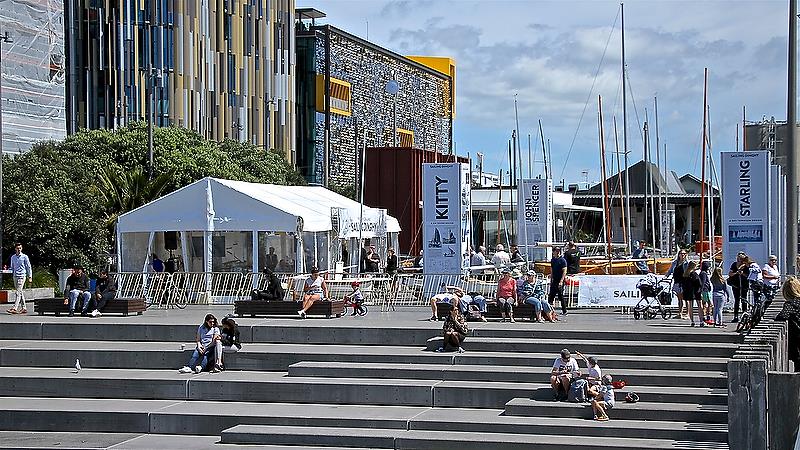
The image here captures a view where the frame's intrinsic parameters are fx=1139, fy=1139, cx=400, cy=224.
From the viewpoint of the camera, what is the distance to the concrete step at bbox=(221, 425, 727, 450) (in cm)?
1510

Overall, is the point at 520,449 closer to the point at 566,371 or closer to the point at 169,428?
the point at 566,371

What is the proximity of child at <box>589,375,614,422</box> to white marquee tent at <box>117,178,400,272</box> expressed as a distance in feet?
49.5

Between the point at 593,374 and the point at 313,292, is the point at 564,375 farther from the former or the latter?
the point at 313,292

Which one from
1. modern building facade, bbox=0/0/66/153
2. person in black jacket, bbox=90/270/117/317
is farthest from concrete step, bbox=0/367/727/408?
modern building facade, bbox=0/0/66/153

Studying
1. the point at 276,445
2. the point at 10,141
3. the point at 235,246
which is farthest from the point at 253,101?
the point at 276,445

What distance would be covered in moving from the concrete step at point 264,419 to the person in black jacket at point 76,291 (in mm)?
5120

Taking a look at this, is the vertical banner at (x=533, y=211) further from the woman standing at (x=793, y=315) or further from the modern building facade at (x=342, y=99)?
the modern building facade at (x=342, y=99)

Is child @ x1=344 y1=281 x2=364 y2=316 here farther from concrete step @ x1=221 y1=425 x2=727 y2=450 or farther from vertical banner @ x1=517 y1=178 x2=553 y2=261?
vertical banner @ x1=517 y1=178 x2=553 y2=261

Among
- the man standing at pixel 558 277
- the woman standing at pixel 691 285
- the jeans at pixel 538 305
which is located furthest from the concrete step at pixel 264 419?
the man standing at pixel 558 277

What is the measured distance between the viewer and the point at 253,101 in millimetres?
80000

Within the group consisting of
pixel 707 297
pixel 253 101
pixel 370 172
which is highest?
pixel 253 101

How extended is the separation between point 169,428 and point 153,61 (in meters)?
52.1

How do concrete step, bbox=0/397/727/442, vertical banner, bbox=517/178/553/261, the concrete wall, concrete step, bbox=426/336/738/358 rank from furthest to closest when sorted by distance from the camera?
1. vertical banner, bbox=517/178/553/261
2. concrete step, bbox=426/336/738/358
3. concrete step, bbox=0/397/727/442
4. the concrete wall

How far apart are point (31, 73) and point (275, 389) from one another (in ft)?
131
